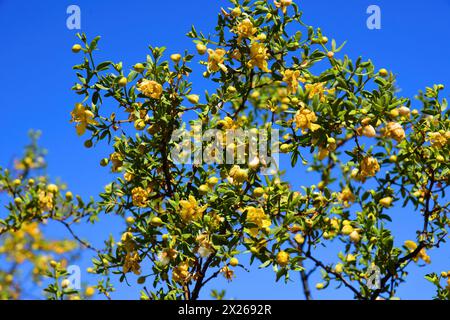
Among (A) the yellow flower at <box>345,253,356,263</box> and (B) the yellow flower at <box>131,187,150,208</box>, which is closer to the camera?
(B) the yellow flower at <box>131,187,150,208</box>

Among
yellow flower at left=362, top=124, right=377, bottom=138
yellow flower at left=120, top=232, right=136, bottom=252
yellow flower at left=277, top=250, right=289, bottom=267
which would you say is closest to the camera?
yellow flower at left=277, top=250, right=289, bottom=267

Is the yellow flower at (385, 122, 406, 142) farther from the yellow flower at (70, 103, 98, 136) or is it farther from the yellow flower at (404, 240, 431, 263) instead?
the yellow flower at (70, 103, 98, 136)

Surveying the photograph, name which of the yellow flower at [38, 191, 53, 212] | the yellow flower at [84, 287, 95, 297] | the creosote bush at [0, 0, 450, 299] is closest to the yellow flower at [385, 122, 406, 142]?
the creosote bush at [0, 0, 450, 299]

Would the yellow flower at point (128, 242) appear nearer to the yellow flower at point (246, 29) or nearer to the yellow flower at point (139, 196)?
the yellow flower at point (139, 196)

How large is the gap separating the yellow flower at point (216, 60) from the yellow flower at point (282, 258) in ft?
2.95

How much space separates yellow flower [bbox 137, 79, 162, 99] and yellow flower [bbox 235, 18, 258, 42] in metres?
0.48

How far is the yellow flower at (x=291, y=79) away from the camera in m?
2.55

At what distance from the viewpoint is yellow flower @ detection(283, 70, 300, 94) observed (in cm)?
255

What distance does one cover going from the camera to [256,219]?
222 cm

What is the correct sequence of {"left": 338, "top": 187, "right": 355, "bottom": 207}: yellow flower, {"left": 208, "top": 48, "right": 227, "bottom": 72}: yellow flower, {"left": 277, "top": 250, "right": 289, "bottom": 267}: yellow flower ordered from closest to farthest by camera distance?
1. {"left": 277, "top": 250, "right": 289, "bottom": 267}: yellow flower
2. {"left": 208, "top": 48, "right": 227, "bottom": 72}: yellow flower
3. {"left": 338, "top": 187, "right": 355, "bottom": 207}: yellow flower

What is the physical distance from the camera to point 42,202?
322 cm

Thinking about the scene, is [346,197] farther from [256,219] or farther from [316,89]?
[256,219]

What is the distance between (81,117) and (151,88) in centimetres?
37

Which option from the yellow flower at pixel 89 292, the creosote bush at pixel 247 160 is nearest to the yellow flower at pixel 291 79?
the creosote bush at pixel 247 160
